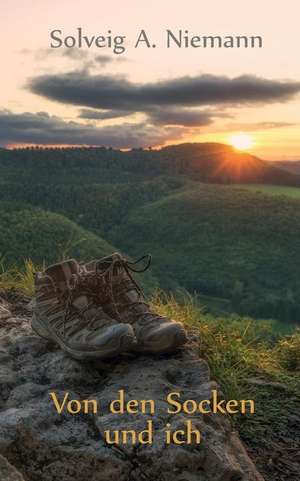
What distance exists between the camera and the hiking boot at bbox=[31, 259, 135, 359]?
3.26 meters

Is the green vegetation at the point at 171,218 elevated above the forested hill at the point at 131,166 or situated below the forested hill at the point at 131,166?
below

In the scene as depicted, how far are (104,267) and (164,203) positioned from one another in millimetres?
118703

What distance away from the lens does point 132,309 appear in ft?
12.1

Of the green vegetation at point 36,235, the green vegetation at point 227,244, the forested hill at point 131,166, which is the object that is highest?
the forested hill at point 131,166

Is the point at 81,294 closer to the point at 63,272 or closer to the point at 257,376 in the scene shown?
the point at 63,272

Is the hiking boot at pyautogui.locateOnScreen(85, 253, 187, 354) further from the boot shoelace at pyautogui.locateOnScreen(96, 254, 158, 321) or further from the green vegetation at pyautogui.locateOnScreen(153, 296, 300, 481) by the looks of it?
the green vegetation at pyautogui.locateOnScreen(153, 296, 300, 481)

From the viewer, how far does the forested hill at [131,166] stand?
151m

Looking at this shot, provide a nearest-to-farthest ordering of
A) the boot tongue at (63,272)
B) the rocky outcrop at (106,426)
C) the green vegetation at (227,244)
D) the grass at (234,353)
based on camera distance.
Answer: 1. the rocky outcrop at (106,426)
2. the boot tongue at (63,272)
3. the grass at (234,353)
4. the green vegetation at (227,244)

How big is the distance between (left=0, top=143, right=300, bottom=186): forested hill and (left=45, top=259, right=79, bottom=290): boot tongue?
140891 millimetres

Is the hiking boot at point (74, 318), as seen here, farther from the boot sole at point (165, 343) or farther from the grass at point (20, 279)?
the grass at point (20, 279)

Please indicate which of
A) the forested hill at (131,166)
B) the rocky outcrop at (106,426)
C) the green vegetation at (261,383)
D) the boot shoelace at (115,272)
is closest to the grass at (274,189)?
the forested hill at (131,166)

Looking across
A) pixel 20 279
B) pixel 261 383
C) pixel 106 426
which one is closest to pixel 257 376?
pixel 261 383

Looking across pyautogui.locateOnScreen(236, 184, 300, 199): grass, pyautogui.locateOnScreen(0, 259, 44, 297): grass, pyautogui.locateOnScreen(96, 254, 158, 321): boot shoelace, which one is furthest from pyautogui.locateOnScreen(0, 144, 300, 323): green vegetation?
pyautogui.locateOnScreen(96, 254, 158, 321): boot shoelace

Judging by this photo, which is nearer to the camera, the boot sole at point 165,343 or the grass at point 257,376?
the boot sole at point 165,343
